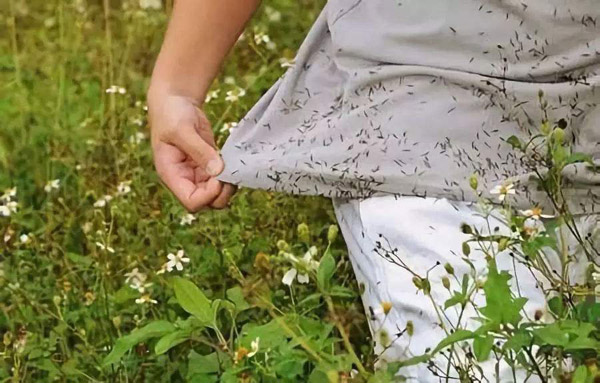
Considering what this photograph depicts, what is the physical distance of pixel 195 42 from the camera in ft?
3.71

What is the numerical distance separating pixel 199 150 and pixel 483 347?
0.44 m

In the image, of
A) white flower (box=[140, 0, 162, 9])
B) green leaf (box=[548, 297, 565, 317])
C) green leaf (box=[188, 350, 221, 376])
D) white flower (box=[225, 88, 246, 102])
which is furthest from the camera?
white flower (box=[140, 0, 162, 9])

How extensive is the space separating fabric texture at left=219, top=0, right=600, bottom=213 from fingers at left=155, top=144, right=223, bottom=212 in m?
0.11

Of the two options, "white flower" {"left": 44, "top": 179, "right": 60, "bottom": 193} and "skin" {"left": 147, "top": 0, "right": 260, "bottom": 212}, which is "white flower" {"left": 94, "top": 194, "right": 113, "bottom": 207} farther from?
"skin" {"left": 147, "top": 0, "right": 260, "bottom": 212}

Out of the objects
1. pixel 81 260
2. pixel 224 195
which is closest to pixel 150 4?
pixel 81 260

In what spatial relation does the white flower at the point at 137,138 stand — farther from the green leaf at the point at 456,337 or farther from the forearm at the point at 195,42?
the green leaf at the point at 456,337

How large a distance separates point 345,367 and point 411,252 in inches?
8.0

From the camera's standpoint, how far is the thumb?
1.04 m

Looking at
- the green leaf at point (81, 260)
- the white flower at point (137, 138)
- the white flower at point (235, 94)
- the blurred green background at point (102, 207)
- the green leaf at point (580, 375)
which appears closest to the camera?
the green leaf at point (580, 375)

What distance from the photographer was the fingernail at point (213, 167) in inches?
40.7

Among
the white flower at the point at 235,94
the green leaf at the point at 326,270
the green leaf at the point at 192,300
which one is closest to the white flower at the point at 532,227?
the green leaf at the point at 326,270

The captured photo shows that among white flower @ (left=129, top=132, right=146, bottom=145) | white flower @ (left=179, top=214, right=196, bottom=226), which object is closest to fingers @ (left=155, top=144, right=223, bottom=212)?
white flower @ (left=179, top=214, right=196, bottom=226)

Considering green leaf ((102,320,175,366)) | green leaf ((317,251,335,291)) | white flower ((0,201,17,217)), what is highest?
green leaf ((317,251,335,291))

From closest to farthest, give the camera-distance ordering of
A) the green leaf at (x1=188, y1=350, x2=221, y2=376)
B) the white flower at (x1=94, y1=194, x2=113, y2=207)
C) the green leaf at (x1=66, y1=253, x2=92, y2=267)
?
1. the green leaf at (x1=188, y1=350, x2=221, y2=376)
2. the green leaf at (x1=66, y1=253, x2=92, y2=267)
3. the white flower at (x1=94, y1=194, x2=113, y2=207)
